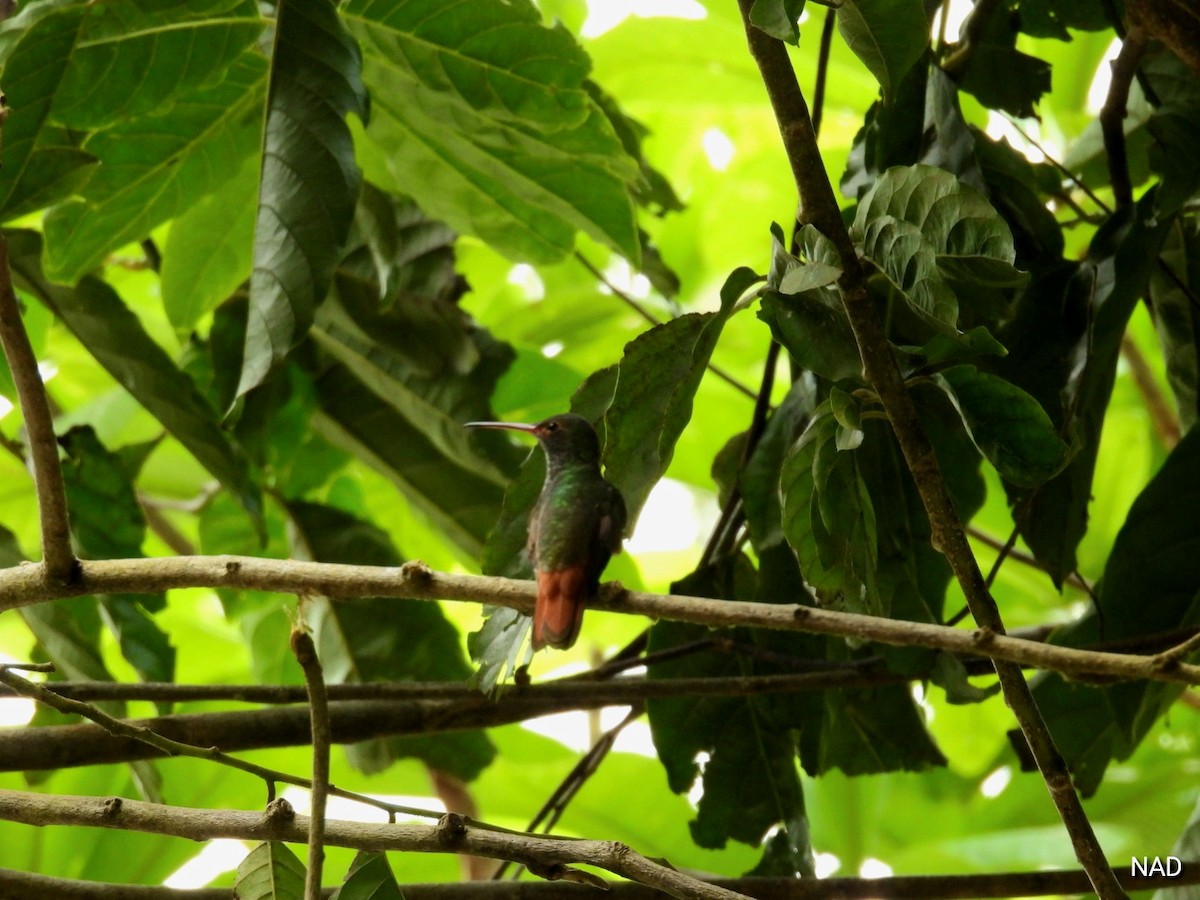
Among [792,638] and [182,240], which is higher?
[182,240]

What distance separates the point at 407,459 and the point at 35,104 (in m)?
1.52

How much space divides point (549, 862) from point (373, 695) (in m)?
0.70

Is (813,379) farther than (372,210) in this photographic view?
No

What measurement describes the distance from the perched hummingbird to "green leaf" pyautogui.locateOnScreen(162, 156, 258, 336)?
121 centimetres

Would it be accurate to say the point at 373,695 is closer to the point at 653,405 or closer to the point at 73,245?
the point at 653,405

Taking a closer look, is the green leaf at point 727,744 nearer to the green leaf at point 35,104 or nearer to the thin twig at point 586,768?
the thin twig at point 586,768

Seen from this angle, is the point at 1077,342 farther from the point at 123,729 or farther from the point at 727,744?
the point at 123,729

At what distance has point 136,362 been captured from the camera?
2.63m

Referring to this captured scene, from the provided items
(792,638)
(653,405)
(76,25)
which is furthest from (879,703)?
(76,25)

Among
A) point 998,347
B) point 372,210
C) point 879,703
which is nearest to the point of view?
point 998,347

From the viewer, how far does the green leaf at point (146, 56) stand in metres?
2.23

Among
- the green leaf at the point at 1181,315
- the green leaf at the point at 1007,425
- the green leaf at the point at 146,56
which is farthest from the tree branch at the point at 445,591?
the green leaf at the point at 1181,315

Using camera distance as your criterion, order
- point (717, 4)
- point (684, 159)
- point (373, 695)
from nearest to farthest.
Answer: point (373, 695) < point (717, 4) < point (684, 159)

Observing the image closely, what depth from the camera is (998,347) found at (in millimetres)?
1560
